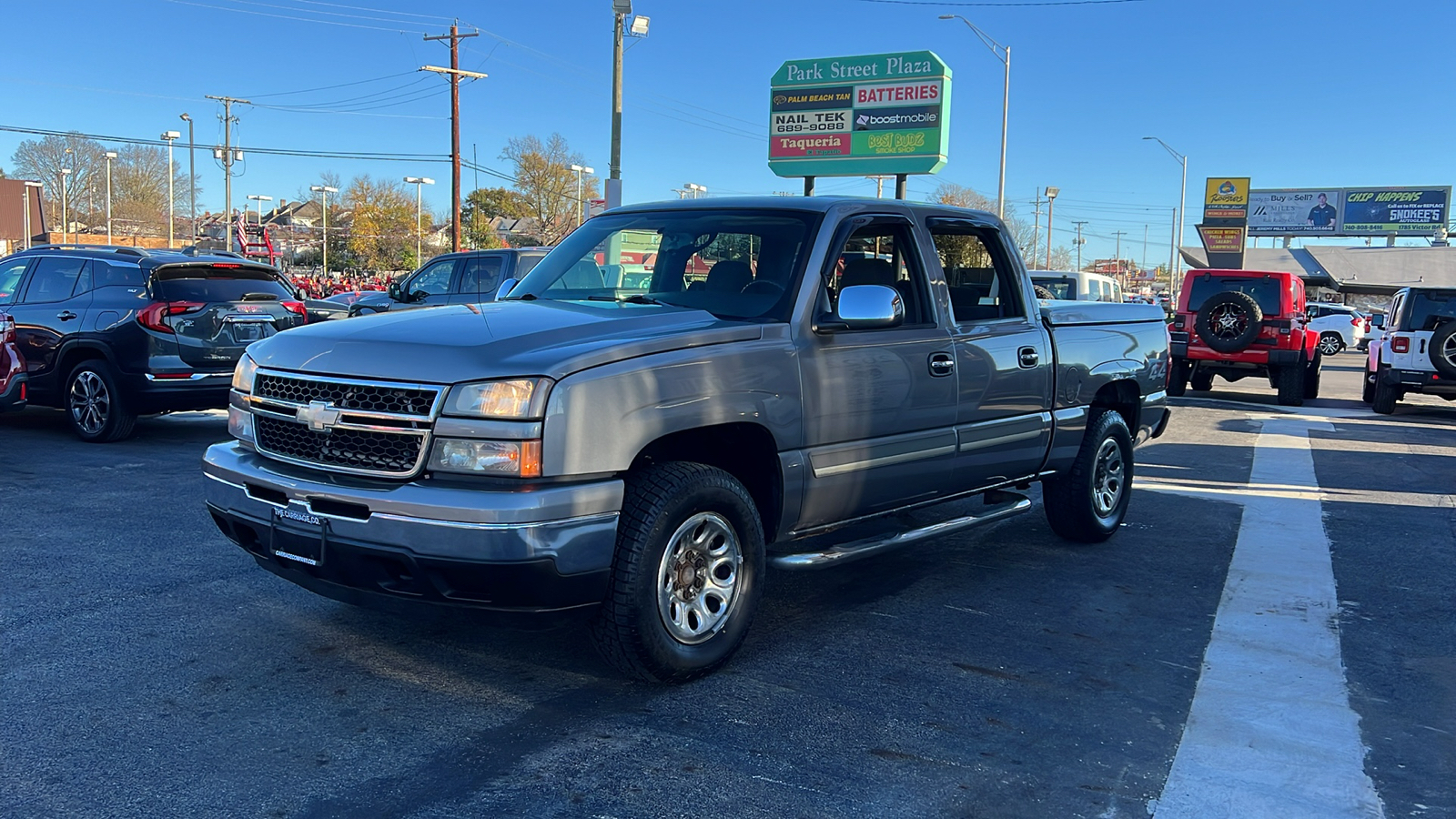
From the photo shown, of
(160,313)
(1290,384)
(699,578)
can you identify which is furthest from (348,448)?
(1290,384)

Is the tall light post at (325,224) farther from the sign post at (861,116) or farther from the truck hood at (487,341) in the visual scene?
the truck hood at (487,341)

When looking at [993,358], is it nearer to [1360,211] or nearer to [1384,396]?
[1384,396]

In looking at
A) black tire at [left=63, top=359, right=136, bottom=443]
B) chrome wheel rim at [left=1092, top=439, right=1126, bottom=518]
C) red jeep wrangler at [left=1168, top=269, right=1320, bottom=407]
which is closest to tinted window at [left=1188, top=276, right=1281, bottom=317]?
red jeep wrangler at [left=1168, top=269, right=1320, bottom=407]

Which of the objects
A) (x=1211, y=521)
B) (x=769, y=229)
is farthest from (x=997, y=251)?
(x=1211, y=521)

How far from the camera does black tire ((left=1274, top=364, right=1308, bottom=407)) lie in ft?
53.4

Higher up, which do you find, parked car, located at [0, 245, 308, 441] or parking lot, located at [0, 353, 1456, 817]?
parked car, located at [0, 245, 308, 441]

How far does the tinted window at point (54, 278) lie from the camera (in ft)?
33.7

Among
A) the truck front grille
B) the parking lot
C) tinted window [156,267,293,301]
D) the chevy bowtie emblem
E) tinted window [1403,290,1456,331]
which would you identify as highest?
tinted window [1403,290,1456,331]

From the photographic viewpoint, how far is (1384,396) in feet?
50.6

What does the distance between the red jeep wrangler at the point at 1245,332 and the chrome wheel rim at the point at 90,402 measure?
13.6 m

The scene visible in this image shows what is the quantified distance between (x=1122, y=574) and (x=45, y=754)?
5014 mm

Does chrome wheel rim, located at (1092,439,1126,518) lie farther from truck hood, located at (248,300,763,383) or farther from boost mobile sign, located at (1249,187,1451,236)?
boost mobile sign, located at (1249,187,1451,236)

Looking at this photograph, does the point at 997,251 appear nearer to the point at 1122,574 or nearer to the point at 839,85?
the point at 1122,574

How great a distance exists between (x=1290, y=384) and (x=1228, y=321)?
4.39 ft
